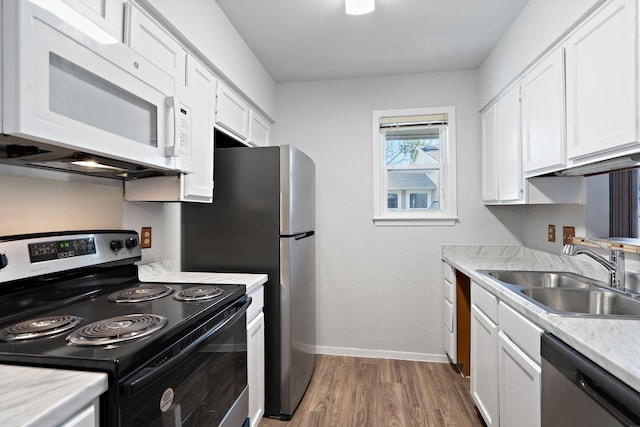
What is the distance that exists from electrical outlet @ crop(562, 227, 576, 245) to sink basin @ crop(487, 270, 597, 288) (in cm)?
26

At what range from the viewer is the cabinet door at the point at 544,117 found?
164cm

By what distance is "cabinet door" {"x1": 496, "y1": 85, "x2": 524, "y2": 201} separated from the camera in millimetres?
2107

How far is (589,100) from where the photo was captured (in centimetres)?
143

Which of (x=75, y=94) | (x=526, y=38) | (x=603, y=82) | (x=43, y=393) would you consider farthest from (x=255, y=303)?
(x=526, y=38)

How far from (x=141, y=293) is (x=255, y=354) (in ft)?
2.28


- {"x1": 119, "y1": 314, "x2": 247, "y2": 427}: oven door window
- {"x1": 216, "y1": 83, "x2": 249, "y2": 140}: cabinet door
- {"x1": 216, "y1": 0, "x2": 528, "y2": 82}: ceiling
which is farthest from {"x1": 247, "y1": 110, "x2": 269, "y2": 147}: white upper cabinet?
{"x1": 119, "y1": 314, "x2": 247, "y2": 427}: oven door window

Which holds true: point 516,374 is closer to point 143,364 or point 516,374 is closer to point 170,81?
point 143,364

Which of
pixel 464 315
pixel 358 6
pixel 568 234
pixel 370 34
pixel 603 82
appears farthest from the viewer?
pixel 464 315

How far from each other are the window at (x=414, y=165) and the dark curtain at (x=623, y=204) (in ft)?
3.73

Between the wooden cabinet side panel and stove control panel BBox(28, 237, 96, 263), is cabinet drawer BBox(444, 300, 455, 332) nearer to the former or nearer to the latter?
the wooden cabinet side panel

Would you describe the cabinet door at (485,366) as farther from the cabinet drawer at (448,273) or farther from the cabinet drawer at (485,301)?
the cabinet drawer at (448,273)

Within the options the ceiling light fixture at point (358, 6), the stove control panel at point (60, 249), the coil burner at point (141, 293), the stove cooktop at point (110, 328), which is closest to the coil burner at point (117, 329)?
the stove cooktop at point (110, 328)

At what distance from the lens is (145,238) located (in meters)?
1.72

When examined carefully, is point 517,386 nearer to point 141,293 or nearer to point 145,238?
point 141,293
